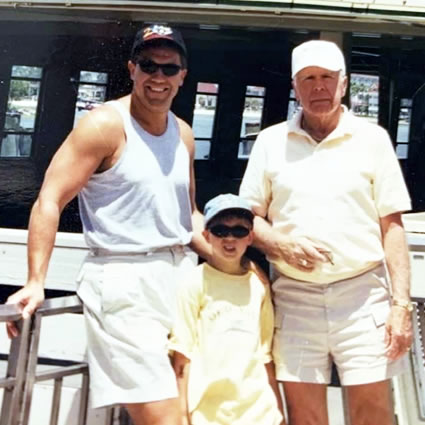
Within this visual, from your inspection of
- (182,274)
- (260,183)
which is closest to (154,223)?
(182,274)

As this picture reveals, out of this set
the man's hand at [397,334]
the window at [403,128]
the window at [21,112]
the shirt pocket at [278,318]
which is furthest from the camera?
the window at [403,128]

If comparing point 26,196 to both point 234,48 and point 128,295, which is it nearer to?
point 234,48

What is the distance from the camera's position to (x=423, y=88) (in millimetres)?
5000

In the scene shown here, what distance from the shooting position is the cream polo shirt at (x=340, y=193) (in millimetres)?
2117

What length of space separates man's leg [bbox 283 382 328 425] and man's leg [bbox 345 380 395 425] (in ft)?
0.34

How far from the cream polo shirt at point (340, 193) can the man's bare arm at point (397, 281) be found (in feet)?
0.10

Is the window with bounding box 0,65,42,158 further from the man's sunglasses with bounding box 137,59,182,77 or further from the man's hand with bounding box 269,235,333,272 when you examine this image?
the man's hand with bounding box 269,235,333,272

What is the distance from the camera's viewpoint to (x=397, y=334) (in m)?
2.10

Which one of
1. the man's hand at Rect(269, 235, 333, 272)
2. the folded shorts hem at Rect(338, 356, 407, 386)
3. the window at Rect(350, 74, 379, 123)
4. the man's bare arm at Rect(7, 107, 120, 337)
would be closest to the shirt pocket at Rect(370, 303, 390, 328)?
the folded shorts hem at Rect(338, 356, 407, 386)

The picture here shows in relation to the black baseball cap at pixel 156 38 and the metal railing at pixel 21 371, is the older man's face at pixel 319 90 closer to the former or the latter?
the black baseball cap at pixel 156 38

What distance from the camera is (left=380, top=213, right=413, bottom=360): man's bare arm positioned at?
2109 mm

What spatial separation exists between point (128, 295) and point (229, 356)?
389 mm

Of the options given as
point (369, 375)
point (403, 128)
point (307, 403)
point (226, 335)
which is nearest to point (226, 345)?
point (226, 335)

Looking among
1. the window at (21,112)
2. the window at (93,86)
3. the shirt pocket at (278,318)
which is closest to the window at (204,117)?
the window at (93,86)
